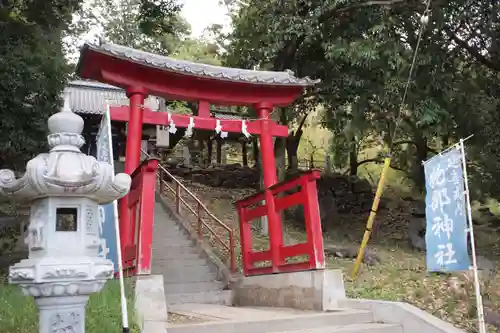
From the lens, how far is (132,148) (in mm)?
8109

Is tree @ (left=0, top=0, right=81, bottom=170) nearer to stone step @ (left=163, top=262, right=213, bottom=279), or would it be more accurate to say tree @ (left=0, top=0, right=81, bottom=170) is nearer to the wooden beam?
the wooden beam

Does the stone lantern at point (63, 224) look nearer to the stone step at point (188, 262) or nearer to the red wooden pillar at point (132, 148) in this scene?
the red wooden pillar at point (132, 148)

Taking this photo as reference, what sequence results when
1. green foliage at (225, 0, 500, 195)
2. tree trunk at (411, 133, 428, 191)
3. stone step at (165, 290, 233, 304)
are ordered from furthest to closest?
tree trunk at (411, 133, 428, 191) < green foliage at (225, 0, 500, 195) < stone step at (165, 290, 233, 304)

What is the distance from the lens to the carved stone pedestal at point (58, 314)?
4082 mm

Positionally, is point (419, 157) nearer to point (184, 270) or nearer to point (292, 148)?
point (292, 148)

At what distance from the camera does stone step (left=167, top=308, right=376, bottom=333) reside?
628 cm

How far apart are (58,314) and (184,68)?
209 inches

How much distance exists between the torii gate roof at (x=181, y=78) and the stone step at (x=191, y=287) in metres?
3.50

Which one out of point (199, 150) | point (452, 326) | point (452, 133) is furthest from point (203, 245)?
point (199, 150)

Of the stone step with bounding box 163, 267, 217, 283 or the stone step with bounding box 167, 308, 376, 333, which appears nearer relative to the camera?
the stone step with bounding box 167, 308, 376, 333

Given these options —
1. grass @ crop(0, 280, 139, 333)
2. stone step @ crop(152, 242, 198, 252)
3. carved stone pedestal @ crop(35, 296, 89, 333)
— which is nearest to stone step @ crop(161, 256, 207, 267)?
stone step @ crop(152, 242, 198, 252)

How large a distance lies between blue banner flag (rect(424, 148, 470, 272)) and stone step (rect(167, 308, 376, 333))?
1.24 meters

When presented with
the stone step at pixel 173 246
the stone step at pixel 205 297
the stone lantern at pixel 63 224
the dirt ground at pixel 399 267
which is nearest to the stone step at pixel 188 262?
the stone step at pixel 173 246

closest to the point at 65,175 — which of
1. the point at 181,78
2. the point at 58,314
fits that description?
the point at 58,314
